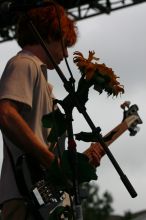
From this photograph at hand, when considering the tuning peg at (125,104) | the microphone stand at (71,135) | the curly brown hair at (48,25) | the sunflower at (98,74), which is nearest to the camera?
the microphone stand at (71,135)

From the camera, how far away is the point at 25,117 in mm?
3221

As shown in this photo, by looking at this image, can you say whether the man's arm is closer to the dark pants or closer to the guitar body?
the guitar body

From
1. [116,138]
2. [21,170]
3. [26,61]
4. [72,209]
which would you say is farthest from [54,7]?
[116,138]

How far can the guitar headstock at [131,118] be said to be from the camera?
598cm

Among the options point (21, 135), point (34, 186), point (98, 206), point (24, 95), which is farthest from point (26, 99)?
point (98, 206)

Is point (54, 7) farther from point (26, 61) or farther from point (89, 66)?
point (89, 66)

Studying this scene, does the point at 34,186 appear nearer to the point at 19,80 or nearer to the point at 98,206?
the point at 19,80

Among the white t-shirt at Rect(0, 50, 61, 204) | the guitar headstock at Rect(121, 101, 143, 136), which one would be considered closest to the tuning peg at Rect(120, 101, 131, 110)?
the guitar headstock at Rect(121, 101, 143, 136)

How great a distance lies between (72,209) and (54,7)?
1.01 m

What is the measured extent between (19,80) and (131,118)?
2943 mm

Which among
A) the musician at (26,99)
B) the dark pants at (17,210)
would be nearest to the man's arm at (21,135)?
the musician at (26,99)

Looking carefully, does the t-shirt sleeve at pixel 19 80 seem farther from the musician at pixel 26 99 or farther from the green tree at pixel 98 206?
the green tree at pixel 98 206

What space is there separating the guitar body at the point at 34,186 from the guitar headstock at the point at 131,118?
112 inches

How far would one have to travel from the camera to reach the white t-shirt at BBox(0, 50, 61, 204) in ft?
10.3
